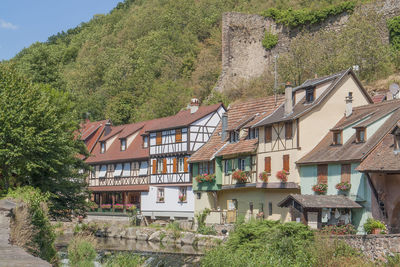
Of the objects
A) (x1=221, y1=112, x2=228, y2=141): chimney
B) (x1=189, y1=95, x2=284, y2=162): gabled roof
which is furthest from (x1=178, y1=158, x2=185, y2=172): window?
(x1=221, y1=112, x2=228, y2=141): chimney

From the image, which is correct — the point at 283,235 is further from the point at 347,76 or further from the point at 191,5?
the point at 191,5

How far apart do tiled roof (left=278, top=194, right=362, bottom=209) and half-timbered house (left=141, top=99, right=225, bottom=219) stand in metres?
16.8

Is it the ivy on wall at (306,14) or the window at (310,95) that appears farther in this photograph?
the ivy on wall at (306,14)

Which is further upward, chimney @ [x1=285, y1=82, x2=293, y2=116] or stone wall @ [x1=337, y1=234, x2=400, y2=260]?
chimney @ [x1=285, y1=82, x2=293, y2=116]

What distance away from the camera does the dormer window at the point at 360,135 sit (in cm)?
3030

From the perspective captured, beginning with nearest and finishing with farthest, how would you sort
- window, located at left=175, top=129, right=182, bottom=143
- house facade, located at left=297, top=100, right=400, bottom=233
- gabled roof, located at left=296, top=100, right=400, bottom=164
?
1. house facade, located at left=297, top=100, right=400, bottom=233
2. gabled roof, located at left=296, top=100, right=400, bottom=164
3. window, located at left=175, top=129, right=182, bottom=143

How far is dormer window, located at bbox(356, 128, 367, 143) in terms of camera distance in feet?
99.4

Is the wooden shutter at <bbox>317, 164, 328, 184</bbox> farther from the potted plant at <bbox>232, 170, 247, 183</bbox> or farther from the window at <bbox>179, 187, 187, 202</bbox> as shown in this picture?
the window at <bbox>179, 187, 187, 202</bbox>

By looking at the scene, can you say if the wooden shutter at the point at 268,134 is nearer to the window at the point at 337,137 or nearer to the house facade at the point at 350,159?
the house facade at the point at 350,159

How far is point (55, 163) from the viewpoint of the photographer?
3322cm

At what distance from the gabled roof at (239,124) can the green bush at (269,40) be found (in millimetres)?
17904

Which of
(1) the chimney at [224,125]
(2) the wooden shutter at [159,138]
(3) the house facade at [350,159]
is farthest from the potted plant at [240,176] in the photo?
(2) the wooden shutter at [159,138]

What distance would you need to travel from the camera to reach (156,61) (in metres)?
79.8

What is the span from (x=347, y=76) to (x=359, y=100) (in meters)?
1.75
